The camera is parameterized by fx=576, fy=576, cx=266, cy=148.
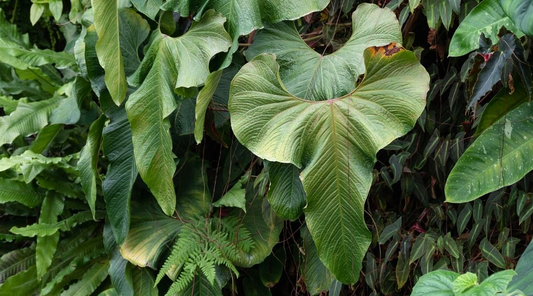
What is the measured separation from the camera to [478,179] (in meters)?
1.16

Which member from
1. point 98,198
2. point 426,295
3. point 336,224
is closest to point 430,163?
point 336,224

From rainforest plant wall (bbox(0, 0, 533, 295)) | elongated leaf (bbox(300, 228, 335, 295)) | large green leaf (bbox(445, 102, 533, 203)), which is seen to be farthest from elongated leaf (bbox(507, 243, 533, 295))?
elongated leaf (bbox(300, 228, 335, 295))

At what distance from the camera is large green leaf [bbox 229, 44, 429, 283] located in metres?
1.14

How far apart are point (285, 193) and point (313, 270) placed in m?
0.29

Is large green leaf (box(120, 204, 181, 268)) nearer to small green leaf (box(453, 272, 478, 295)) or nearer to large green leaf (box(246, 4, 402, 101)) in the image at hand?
large green leaf (box(246, 4, 402, 101))

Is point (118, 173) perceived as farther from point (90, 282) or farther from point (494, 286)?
point (494, 286)

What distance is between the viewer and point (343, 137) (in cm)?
115

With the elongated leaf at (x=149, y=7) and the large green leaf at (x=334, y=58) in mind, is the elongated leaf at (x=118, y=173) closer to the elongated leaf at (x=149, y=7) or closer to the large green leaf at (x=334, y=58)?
the elongated leaf at (x=149, y=7)

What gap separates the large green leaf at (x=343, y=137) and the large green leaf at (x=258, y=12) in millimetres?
214

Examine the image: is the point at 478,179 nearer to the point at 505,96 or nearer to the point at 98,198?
the point at 505,96

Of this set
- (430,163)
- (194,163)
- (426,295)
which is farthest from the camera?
(194,163)

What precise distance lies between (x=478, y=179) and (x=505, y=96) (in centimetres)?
21

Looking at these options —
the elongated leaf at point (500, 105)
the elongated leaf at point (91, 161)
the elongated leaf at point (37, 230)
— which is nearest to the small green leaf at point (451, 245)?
→ the elongated leaf at point (500, 105)

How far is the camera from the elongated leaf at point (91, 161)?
5.26 feet
